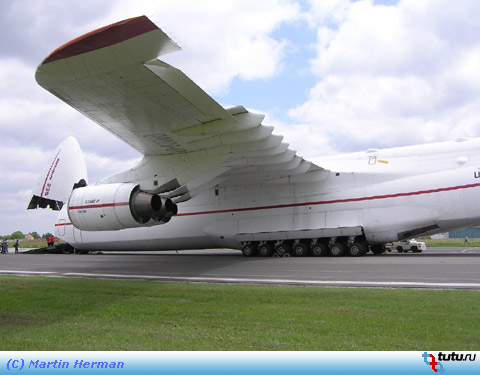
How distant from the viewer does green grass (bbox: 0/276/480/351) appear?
190 inches

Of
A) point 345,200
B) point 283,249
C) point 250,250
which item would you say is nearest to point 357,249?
point 345,200

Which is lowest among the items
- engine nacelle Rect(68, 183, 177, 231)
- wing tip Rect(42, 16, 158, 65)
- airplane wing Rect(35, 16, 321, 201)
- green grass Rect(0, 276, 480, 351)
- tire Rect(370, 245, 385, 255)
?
→ green grass Rect(0, 276, 480, 351)

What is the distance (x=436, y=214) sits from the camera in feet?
52.0

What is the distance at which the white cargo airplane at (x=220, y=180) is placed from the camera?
33.9 feet

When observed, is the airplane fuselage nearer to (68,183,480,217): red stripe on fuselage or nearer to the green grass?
(68,183,480,217): red stripe on fuselage

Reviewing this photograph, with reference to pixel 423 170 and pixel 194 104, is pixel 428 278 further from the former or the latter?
pixel 423 170

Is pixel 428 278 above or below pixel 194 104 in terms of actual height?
below

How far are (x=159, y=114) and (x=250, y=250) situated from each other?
858 centimetres

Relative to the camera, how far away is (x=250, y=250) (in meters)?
18.9

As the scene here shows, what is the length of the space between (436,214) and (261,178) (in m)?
6.51

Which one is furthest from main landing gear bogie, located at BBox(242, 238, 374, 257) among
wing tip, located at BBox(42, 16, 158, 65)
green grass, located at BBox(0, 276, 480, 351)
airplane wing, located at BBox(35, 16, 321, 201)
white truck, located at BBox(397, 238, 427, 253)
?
wing tip, located at BBox(42, 16, 158, 65)

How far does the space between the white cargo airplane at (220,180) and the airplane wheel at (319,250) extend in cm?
4

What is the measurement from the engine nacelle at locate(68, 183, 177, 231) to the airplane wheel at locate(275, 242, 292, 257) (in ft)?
18.1

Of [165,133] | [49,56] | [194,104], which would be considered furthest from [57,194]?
[49,56]
